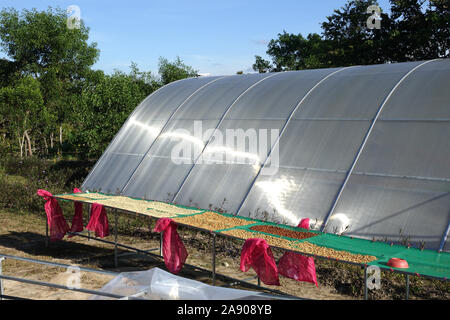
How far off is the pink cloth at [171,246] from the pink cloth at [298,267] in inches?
85.0

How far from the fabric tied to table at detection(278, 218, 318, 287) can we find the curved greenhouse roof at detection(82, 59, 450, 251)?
146 centimetres

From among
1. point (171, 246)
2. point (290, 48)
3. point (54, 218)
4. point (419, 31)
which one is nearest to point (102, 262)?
point (54, 218)

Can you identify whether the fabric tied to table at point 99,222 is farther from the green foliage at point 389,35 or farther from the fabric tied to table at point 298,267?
the green foliage at point 389,35

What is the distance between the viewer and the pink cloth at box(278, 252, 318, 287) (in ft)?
24.8

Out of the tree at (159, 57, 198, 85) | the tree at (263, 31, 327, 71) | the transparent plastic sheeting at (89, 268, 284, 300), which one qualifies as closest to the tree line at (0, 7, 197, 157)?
the tree at (159, 57, 198, 85)

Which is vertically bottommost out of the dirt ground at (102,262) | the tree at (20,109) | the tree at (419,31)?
the dirt ground at (102,262)

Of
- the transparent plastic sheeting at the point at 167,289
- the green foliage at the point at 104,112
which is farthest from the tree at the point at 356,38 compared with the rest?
the transparent plastic sheeting at the point at 167,289

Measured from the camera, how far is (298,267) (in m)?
7.64

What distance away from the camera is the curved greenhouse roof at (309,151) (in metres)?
8.70

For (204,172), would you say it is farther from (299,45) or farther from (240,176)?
(299,45)

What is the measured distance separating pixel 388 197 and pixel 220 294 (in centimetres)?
527

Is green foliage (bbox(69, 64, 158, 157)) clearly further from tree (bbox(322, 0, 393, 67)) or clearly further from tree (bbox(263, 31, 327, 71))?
tree (bbox(263, 31, 327, 71))

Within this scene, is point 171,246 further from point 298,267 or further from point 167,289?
point 167,289

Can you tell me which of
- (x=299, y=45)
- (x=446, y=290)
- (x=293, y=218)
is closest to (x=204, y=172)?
(x=293, y=218)
